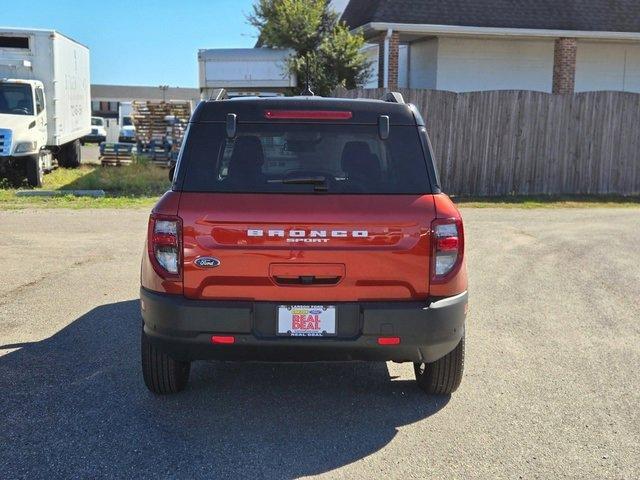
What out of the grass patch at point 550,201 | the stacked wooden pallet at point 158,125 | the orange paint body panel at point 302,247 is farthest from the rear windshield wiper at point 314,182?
the stacked wooden pallet at point 158,125

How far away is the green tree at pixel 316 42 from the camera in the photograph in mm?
20109

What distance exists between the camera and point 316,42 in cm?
2191

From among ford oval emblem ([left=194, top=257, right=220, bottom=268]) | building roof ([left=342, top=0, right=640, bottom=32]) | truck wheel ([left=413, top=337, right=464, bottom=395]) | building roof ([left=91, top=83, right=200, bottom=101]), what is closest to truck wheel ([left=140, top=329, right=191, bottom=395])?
ford oval emblem ([left=194, top=257, right=220, bottom=268])

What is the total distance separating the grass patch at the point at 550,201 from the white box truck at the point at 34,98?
1007cm

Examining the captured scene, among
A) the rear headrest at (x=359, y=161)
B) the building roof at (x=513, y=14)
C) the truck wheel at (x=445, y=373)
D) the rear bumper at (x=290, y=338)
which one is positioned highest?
the building roof at (x=513, y=14)

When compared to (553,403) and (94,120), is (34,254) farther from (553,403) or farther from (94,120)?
(94,120)

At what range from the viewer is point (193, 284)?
4.03 meters

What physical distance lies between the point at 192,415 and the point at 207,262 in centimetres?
106

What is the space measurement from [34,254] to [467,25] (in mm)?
14517

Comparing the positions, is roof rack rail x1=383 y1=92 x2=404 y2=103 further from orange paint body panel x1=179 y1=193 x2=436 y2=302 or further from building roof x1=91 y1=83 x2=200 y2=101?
building roof x1=91 y1=83 x2=200 y2=101

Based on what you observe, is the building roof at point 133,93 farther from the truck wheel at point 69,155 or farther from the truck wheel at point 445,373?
the truck wheel at point 445,373

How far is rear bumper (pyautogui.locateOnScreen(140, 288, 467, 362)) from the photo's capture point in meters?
4.00

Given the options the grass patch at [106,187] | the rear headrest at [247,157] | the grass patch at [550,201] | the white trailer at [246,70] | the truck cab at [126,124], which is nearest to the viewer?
the rear headrest at [247,157]

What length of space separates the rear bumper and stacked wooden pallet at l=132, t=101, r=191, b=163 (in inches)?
773
